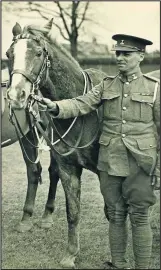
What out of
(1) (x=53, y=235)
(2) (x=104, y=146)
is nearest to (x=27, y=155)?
(1) (x=53, y=235)

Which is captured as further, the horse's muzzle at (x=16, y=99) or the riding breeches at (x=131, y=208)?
the riding breeches at (x=131, y=208)

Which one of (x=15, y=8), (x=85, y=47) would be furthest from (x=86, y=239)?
(x=85, y=47)

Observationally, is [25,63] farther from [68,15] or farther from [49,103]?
[68,15]

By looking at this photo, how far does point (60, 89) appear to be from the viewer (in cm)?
361

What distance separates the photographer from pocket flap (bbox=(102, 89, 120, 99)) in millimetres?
3309

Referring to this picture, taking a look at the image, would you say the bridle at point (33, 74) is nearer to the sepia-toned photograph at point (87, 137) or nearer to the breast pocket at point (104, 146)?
the sepia-toned photograph at point (87, 137)

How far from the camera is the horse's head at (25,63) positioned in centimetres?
307

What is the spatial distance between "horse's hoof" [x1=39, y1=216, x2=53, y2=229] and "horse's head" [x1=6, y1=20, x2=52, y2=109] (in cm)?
210

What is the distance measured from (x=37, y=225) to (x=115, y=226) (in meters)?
1.81

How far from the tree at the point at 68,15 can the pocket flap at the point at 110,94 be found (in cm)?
223

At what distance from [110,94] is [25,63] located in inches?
26.9

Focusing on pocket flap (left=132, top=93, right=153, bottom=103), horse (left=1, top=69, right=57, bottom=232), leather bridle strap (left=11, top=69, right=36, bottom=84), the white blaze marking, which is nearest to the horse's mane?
the white blaze marking

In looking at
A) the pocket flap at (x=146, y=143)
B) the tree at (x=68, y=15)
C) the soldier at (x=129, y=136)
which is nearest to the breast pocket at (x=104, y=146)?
the soldier at (x=129, y=136)

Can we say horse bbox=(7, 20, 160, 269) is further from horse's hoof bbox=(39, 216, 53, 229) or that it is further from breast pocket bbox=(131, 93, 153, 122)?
horse's hoof bbox=(39, 216, 53, 229)
